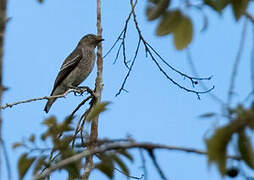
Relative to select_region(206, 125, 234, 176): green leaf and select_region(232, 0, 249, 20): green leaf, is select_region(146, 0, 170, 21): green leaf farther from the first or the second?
select_region(206, 125, 234, 176): green leaf

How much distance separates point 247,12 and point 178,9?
316mm

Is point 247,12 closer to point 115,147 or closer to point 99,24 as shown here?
point 115,147

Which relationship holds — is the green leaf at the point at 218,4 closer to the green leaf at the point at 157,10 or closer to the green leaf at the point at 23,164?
the green leaf at the point at 157,10

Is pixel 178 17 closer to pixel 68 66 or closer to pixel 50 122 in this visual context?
pixel 50 122

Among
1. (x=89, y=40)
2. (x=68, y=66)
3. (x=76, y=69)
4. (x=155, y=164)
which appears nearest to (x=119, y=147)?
(x=155, y=164)

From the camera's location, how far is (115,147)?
2.24 meters

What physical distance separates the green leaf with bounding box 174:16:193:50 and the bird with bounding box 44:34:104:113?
8126 mm

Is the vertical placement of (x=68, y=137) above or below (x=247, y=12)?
below

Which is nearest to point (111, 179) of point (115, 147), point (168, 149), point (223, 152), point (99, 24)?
point (115, 147)

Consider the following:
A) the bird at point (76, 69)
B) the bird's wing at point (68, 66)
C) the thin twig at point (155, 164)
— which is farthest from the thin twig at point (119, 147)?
the bird's wing at point (68, 66)

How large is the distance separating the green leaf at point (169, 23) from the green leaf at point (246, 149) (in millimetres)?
527

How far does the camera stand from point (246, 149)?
201cm

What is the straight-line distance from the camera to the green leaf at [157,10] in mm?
2188

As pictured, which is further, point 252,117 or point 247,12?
point 247,12
